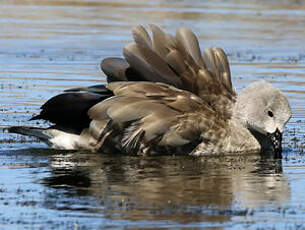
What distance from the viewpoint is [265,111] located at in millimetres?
11250

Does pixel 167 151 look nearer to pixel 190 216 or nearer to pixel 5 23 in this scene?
pixel 190 216

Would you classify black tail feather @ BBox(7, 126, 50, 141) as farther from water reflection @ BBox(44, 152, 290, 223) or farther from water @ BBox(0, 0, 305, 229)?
water reflection @ BBox(44, 152, 290, 223)

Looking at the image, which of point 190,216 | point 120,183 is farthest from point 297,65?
point 190,216

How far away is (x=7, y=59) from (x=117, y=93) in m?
7.51

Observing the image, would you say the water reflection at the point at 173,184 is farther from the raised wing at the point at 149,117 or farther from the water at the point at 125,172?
the raised wing at the point at 149,117

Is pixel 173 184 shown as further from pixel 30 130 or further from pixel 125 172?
pixel 30 130

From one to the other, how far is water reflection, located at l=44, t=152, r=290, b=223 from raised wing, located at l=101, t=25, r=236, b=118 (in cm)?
84

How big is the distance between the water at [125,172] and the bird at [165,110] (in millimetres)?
189

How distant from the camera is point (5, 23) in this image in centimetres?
2295

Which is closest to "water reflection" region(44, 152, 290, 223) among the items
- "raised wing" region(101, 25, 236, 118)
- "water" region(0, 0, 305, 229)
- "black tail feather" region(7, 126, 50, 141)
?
"water" region(0, 0, 305, 229)

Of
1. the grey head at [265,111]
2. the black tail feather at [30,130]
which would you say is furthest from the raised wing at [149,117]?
the black tail feather at [30,130]

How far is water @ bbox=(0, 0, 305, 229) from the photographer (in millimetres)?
7953

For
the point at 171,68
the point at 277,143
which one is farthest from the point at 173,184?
the point at 171,68

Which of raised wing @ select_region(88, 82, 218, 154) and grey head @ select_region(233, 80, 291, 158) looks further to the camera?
grey head @ select_region(233, 80, 291, 158)
